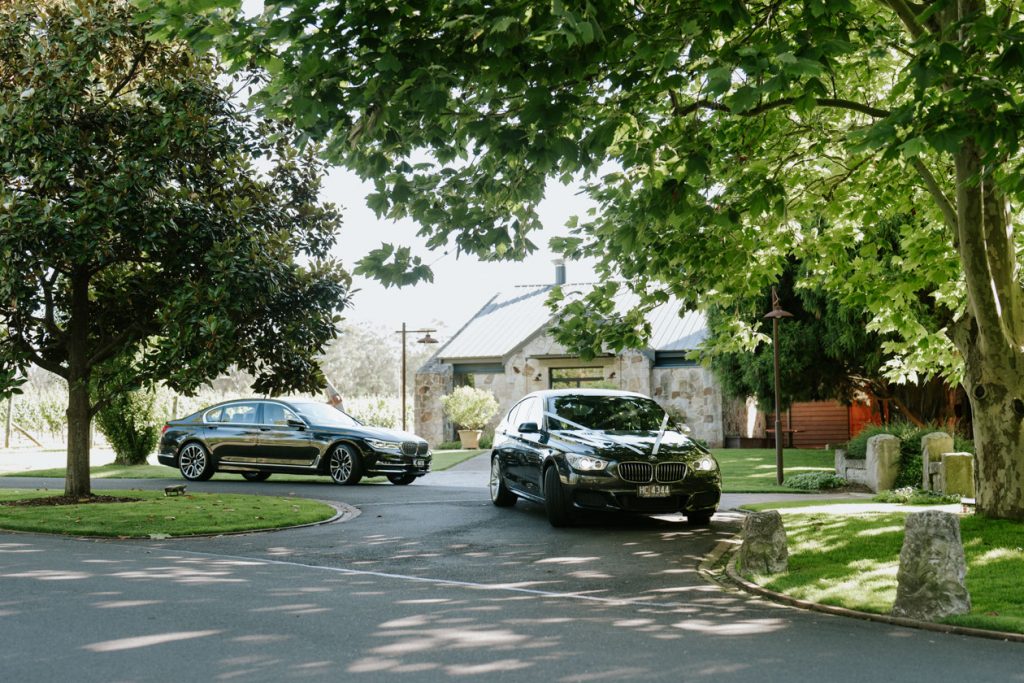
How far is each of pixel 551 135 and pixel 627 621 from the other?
3.67m

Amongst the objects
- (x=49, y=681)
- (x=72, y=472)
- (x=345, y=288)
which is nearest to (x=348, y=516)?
(x=345, y=288)

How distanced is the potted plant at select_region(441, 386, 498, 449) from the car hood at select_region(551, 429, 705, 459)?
19.2 metres

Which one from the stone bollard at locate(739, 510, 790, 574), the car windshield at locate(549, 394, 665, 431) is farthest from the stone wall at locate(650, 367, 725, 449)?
the stone bollard at locate(739, 510, 790, 574)

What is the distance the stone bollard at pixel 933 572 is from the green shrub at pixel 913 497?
294 inches

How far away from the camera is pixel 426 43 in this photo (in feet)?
22.6

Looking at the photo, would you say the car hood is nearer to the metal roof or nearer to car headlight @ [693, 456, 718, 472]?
car headlight @ [693, 456, 718, 472]

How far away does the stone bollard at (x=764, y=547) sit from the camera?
832 centimetres

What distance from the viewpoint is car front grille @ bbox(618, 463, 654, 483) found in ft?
35.4

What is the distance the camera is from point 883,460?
53.5 ft

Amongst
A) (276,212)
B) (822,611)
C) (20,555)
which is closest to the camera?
(822,611)

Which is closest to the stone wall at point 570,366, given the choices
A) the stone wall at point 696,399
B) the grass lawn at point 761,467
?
the stone wall at point 696,399

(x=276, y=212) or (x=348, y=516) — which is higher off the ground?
(x=276, y=212)

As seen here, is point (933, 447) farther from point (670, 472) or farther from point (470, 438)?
point (470, 438)

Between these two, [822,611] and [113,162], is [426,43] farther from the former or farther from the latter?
[113,162]
